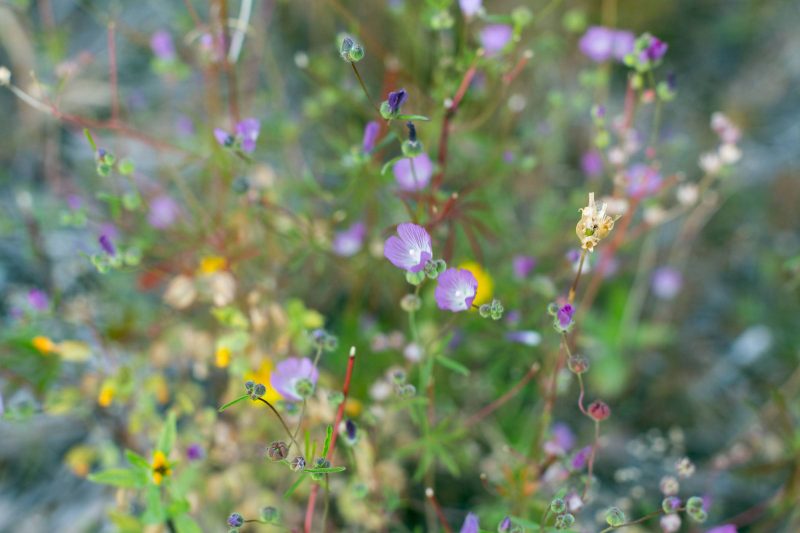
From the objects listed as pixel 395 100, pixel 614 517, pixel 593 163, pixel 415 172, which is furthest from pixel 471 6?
pixel 614 517

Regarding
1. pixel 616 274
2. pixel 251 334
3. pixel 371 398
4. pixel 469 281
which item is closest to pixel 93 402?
pixel 251 334

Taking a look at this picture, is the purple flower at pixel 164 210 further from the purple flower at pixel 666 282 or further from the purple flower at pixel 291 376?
the purple flower at pixel 666 282

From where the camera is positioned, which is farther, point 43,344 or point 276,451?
point 43,344

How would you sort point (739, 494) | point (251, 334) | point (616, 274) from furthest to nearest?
1. point (616, 274)
2. point (739, 494)
3. point (251, 334)

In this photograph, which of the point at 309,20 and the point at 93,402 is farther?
the point at 309,20

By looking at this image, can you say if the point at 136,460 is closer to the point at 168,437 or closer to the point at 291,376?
the point at 168,437

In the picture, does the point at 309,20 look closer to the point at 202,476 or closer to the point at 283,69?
the point at 283,69
